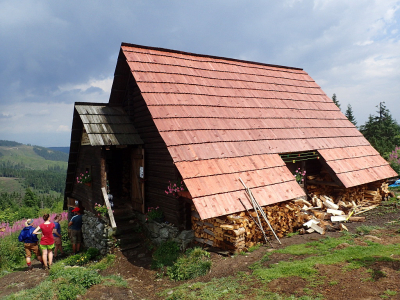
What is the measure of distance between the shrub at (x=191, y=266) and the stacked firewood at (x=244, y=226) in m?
0.62

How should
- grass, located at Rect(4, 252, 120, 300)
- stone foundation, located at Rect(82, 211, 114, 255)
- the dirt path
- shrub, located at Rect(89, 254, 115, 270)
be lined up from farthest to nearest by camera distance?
stone foundation, located at Rect(82, 211, 114, 255), shrub, located at Rect(89, 254, 115, 270), grass, located at Rect(4, 252, 120, 300), the dirt path

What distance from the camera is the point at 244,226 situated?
285 inches

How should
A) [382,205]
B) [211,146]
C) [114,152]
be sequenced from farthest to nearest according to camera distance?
[114,152] → [382,205] → [211,146]

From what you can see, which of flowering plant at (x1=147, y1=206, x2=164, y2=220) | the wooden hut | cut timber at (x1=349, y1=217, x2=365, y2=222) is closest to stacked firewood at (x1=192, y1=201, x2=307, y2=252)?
the wooden hut

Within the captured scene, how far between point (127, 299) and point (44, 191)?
529 feet

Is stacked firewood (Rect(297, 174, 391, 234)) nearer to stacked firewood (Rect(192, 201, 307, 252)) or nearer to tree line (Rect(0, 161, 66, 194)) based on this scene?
stacked firewood (Rect(192, 201, 307, 252))

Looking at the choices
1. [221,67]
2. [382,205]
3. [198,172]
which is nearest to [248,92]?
[221,67]

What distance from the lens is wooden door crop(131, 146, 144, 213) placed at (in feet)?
33.4

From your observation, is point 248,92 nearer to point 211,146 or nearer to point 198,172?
point 211,146

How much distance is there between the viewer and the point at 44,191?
5689 inches

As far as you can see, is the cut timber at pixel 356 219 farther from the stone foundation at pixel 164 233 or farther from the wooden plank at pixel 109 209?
the wooden plank at pixel 109 209

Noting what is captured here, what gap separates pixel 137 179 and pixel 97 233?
241 centimetres

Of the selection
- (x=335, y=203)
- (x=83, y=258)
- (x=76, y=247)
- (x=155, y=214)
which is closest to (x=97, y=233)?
(x=83, y=258)

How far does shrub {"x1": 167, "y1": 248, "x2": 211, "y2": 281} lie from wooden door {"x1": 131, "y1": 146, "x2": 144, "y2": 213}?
3.51m
